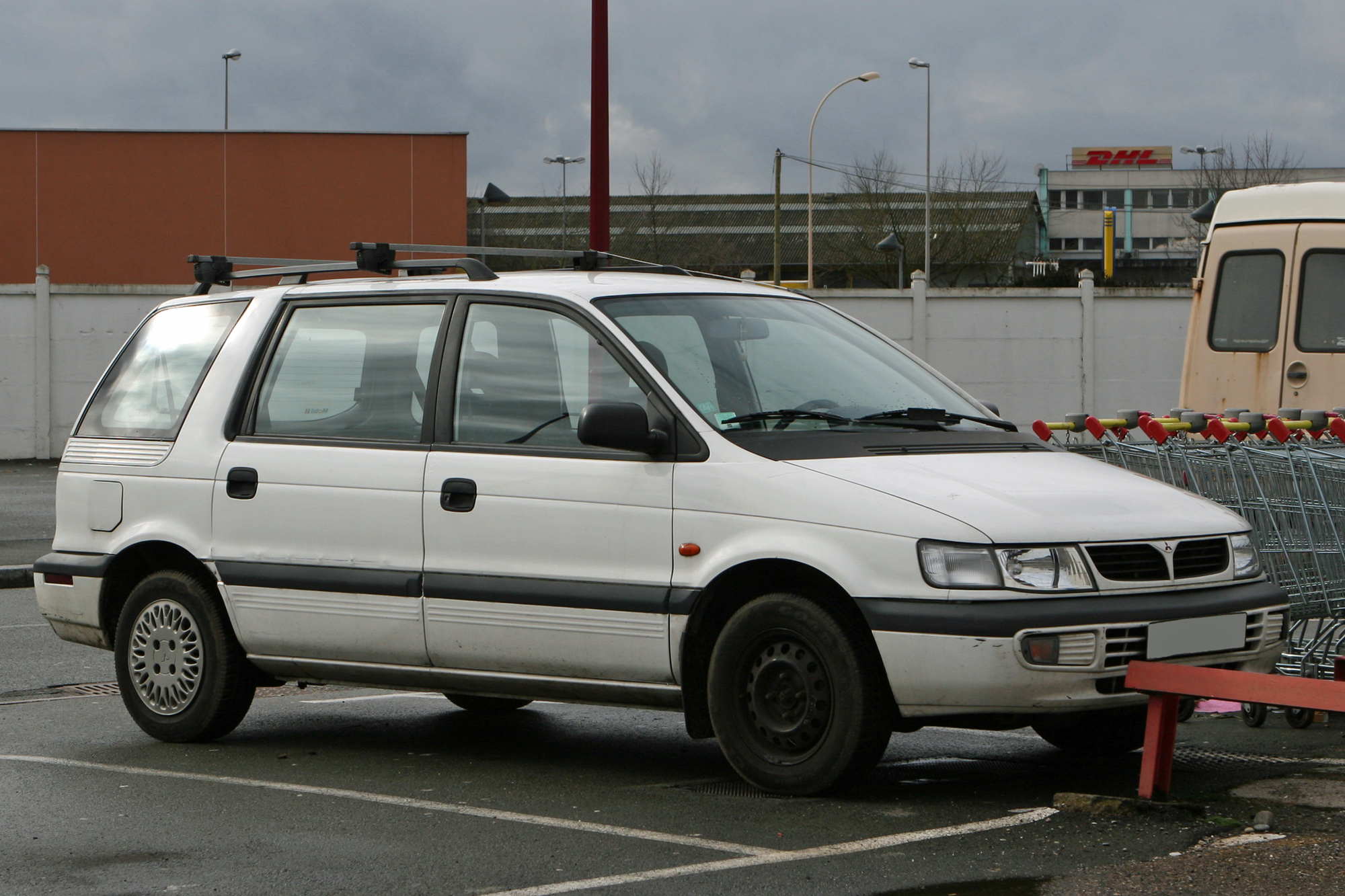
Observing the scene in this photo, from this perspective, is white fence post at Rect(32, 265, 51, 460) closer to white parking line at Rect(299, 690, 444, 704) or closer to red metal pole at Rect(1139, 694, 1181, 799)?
white parking line at Rect(299, 690, 444, 704)

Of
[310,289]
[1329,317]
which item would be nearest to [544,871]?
[310,289]

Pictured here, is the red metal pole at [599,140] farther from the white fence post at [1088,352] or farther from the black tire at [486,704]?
the white fence post at [1088,352]

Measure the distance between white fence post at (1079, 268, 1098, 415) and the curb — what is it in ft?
55.2

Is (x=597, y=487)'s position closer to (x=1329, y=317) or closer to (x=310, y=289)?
(x=310, y=289)

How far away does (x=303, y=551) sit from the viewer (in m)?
6.40

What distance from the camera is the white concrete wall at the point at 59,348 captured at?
2636 centimetres

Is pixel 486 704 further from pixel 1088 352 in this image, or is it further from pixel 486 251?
pixel 1088 352

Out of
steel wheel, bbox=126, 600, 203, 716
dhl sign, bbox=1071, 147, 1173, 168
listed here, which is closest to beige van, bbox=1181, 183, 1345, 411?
steel wheel, bbox=126, 600, 203, 716

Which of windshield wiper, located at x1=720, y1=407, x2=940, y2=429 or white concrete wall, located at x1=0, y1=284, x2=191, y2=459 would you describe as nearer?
windshield wiper, located at x1=720, y1=407, x2=940, y2=429

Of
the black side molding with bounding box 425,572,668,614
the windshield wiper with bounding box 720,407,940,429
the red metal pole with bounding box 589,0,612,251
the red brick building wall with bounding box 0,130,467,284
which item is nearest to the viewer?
the black side molding with bounding box 425,572,668,614

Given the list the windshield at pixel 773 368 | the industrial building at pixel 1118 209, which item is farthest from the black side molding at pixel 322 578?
the industrial building at pixel 1118 209

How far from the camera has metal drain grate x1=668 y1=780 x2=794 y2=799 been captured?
562 cm

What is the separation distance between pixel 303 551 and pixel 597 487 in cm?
131

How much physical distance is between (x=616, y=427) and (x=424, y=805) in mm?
1395
